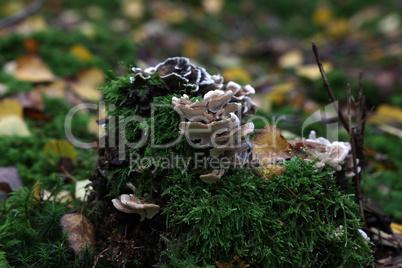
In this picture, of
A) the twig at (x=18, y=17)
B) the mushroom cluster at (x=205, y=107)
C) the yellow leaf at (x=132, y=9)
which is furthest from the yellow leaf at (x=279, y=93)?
the twig at (x=18, y=17)

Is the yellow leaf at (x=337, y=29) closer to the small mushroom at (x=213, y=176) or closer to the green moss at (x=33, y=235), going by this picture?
the small mushroom at (x=213, y=176)

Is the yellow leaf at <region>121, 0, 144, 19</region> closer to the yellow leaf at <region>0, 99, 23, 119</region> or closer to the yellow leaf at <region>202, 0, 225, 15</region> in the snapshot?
the yellow leaf at <region>202, 0, 225, 15</region>

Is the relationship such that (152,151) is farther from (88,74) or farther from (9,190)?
(88,74)

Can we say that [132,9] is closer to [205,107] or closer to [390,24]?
[390,24]

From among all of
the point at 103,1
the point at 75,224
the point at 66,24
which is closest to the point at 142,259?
the point at 75,224

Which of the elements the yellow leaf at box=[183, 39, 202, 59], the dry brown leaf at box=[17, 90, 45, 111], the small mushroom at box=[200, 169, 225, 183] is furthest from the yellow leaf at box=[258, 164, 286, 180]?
the yellow leaf at box=[183, 39, 202, 59]
